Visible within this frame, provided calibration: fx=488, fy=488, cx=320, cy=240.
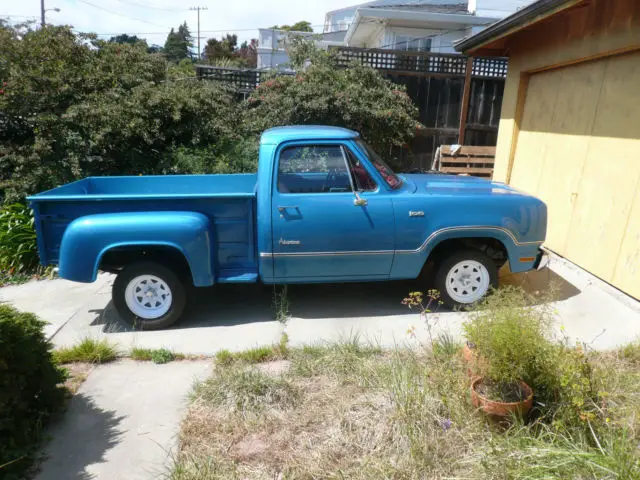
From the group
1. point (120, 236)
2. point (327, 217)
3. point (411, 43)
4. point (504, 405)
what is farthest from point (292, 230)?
point (411, 43)

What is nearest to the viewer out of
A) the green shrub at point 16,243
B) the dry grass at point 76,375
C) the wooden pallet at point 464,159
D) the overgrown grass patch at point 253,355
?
the dry grass at point 76,375

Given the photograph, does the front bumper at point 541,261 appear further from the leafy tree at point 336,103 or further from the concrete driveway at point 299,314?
the leafy tree at point 336,103

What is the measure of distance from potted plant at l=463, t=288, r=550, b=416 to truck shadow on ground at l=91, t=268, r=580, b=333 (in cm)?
193

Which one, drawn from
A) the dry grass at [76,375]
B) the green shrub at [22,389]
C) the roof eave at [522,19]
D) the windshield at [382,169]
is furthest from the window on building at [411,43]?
the green shrub at [22,389]

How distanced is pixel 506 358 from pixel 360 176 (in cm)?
250

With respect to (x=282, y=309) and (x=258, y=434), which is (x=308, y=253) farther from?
(x=258, y=434)

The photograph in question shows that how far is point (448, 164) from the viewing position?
11.2 m

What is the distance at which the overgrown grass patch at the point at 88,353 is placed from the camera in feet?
14.2

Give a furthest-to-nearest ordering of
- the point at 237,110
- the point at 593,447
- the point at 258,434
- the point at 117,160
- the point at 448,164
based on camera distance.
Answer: the point at 448,164, the point at 237,110, the point at 117,160, the point at 258,434, the point at 593,447

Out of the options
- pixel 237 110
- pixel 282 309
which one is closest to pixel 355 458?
pixel 282 309

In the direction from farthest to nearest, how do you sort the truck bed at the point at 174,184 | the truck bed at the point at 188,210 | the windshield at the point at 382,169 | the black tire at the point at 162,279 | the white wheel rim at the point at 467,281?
the truck bed at the point at 174,184 < the white wheel rim at the point at 467,281 < the windshield at the point at 382,169 < the black tire at the point at 162,279 < the truck bed at the point at 188,210

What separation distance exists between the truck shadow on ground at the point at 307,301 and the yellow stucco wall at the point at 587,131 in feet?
2.35

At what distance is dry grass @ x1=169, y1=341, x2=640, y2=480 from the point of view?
2.80 meters

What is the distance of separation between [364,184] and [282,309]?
1.60 m
